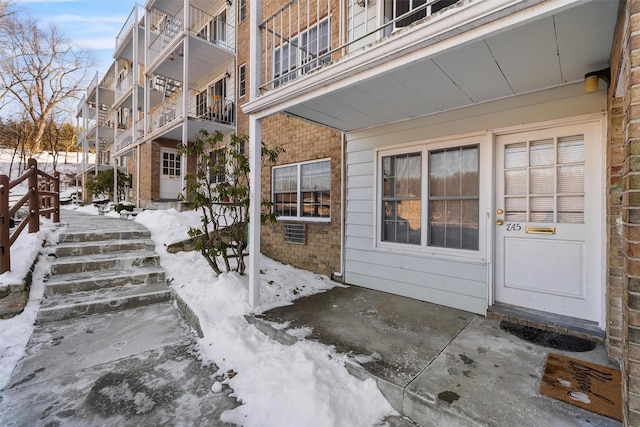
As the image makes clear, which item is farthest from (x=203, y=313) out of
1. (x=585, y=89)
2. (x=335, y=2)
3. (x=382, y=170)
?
(x=335, y=2)

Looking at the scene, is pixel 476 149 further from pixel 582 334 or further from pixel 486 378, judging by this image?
pixel 486 378

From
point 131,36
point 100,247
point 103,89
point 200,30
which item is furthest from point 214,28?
point 103,89

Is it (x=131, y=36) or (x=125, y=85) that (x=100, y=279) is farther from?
(x=125, y=85)

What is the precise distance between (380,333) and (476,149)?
101 inches

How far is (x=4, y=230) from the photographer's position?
390 centimetres

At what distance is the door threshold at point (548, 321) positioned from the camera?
9.54 ft

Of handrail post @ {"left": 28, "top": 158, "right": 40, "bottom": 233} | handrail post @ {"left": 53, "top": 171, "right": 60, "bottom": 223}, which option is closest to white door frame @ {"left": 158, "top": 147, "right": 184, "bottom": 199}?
handrail post @ {"left": 53, "top": 171, "right": 60, "bottom": 223}

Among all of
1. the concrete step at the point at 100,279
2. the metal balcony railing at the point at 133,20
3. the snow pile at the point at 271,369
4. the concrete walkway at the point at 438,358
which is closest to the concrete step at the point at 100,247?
the concrete step at the point at 100,279

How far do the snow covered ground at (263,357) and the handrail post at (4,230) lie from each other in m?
0.18

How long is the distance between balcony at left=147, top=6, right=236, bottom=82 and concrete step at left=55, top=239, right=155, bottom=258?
21.6 ft

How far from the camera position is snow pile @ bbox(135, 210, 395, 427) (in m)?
2.12

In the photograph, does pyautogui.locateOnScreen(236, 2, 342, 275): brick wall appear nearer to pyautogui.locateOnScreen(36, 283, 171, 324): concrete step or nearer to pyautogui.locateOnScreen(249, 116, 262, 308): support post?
pyautogui.locateOnScreen(249, 116, 262, 308): support post

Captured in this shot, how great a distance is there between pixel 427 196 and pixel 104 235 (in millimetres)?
5999

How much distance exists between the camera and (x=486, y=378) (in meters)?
2.25
